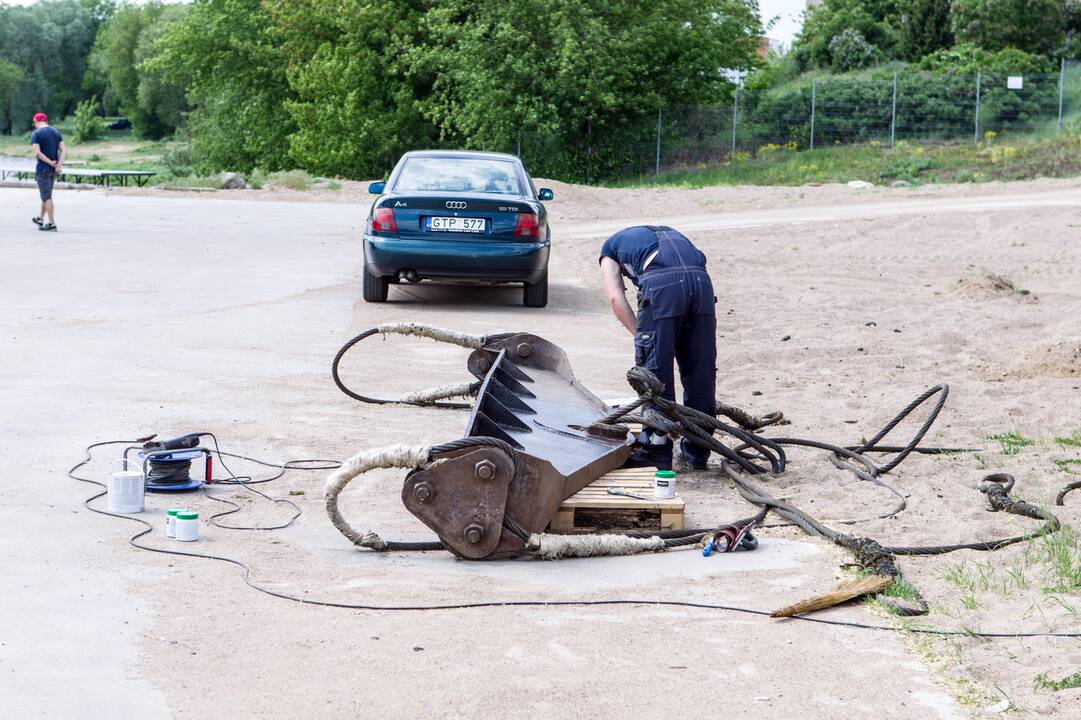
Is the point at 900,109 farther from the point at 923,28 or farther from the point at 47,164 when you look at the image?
the point at 47,164

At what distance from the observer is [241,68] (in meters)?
51.3

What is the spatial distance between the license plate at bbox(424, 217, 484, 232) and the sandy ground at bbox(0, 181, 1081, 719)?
2.93 feet

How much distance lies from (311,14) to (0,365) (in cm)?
3928

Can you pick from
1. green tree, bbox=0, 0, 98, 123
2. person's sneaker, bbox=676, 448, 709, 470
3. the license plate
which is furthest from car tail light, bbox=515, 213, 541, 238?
green tree, bbox=0, 0, 98, 123

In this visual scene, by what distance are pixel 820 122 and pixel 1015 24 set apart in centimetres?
1355

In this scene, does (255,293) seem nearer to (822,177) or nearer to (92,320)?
(92,320)

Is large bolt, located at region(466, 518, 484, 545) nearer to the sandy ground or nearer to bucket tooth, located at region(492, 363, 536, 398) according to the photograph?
the sandy ground

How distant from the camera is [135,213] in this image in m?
26.8

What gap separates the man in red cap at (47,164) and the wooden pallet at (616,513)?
17539 millimetres

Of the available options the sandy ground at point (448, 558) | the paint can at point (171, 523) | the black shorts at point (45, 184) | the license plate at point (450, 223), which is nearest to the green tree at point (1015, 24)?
the sandy ground at point (448, 558)

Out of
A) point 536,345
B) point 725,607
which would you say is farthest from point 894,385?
point 725,607

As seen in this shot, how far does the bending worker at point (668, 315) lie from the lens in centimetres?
752

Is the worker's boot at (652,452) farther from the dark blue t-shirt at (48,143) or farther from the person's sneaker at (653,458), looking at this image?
the dark blue t-shirt at (48,143)

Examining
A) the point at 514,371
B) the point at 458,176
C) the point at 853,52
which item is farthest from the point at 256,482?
the point at 853,52
